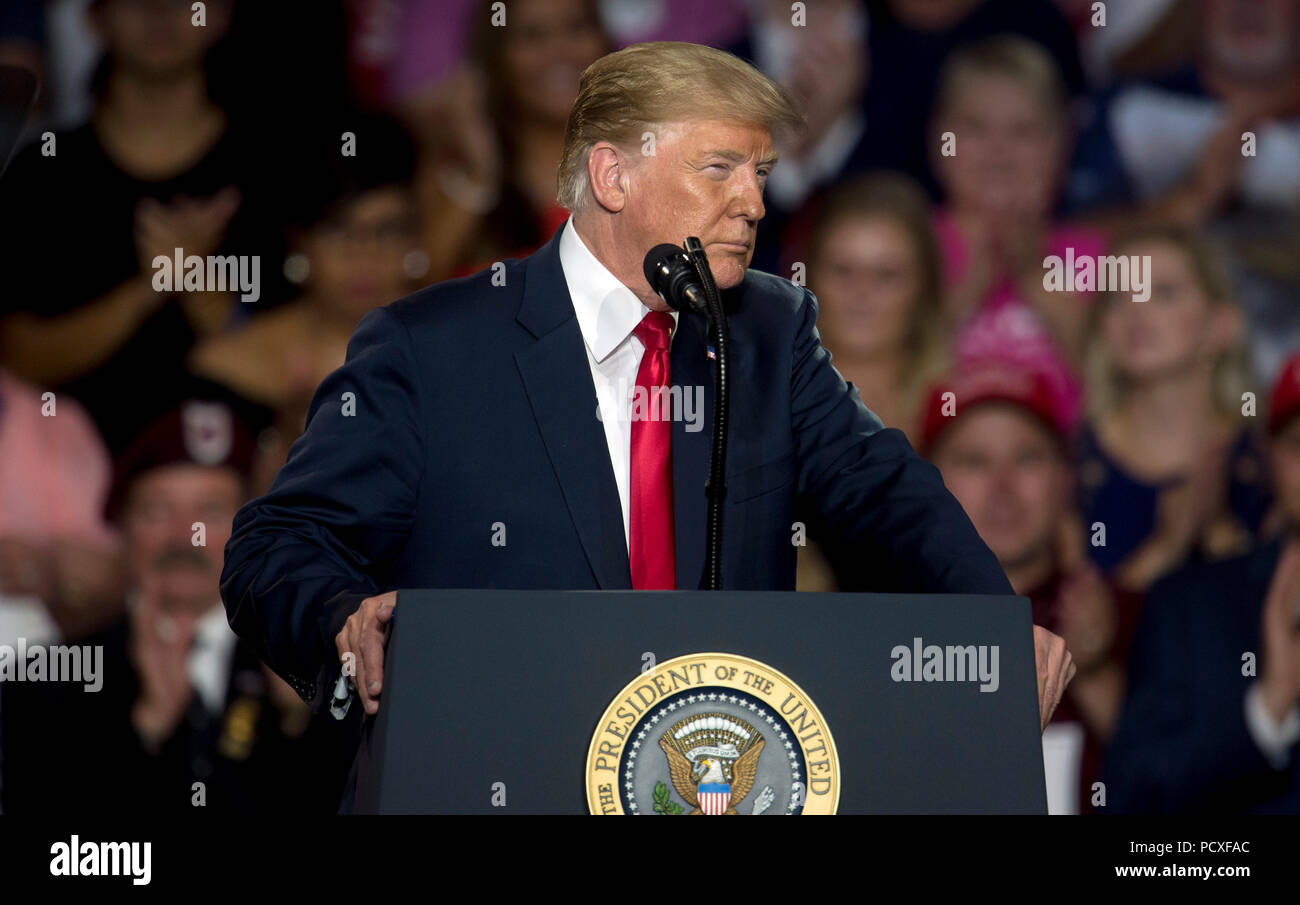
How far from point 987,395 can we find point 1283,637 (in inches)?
35.8

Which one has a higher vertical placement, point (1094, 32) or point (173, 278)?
point (1094, 32)

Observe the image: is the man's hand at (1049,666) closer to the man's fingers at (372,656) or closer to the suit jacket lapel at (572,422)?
the suit jacket lapel at (572,422)

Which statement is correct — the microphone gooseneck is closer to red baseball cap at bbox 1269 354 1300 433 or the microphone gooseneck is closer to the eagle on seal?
the eagle on seal

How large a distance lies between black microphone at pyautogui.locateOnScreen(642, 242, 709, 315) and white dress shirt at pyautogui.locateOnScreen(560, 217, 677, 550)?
228mm

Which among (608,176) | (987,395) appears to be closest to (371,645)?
(608,176)

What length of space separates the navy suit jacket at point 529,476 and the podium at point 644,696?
0.37 meters

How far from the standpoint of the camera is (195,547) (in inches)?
141

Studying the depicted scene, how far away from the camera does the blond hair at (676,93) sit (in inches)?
70.9

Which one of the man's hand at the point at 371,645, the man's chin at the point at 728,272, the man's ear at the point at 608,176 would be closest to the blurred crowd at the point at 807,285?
the man's ear at the point at 608,176

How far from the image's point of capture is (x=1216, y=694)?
12.0 feet

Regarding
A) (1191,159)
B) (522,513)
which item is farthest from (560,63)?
(522,513)

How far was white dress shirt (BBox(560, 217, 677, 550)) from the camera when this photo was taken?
1791mm
